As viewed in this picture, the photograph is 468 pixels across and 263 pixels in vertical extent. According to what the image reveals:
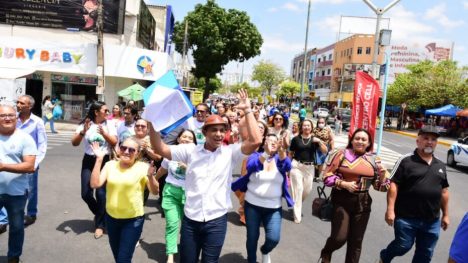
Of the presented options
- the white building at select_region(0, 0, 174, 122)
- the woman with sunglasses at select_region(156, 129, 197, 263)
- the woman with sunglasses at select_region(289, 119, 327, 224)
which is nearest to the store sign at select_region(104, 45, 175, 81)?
the white building at select_region(0, 0, 174, 122)

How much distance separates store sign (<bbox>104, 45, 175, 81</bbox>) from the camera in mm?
Result: 20781

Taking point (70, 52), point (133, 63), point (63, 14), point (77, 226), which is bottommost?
point (77, 226)

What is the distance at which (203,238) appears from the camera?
3.36 m

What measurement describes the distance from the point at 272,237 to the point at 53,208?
159 inches

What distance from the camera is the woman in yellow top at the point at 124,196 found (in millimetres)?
3572

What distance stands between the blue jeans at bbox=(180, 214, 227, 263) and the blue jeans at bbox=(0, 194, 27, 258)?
1.85m

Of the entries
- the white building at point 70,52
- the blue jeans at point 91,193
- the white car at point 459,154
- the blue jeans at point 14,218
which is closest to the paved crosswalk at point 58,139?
the white building at point 70,52

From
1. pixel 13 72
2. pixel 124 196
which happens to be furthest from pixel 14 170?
pixel 13 72

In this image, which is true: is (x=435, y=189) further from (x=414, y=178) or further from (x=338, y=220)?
(x=338, y=220)

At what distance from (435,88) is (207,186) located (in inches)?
1471

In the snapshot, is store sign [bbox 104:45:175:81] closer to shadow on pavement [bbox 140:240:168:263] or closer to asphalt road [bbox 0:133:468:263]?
asphalt road [bbox 0:133:468:263]

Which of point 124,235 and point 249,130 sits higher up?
point 249,130

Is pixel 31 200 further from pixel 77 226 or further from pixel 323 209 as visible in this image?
pixel 323 209

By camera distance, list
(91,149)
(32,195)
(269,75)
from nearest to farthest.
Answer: (91,149) → (32,195) → (269,75)
